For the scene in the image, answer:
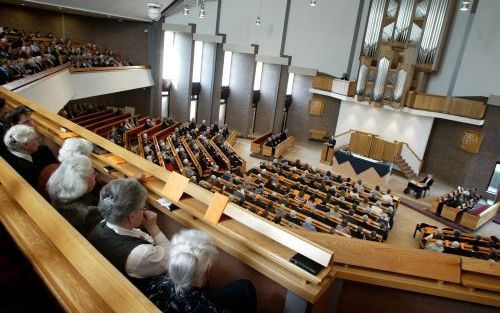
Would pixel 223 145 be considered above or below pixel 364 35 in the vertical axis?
below

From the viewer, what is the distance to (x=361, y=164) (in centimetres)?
1128

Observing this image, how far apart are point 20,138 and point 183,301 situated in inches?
75.3

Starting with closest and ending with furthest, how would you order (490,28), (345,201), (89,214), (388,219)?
(89,214) < (388,219) < (345,201) < (490,28)

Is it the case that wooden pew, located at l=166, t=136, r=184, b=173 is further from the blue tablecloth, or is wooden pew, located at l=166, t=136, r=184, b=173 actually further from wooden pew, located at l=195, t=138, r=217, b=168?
the blue tablecloth

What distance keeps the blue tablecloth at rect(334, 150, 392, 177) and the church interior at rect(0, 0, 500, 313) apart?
0.05 meters

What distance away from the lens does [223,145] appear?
37.9 feet

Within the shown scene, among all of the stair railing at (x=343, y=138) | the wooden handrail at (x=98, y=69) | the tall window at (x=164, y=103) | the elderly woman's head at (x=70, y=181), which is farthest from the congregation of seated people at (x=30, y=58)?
the stair railing at (x=343, y=138)

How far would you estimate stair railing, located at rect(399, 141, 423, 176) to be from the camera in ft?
40.4

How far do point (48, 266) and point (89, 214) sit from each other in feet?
2.10

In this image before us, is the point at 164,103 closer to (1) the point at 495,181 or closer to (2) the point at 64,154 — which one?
(1) the point at 495,181

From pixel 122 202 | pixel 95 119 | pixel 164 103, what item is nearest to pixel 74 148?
pixel 122 202

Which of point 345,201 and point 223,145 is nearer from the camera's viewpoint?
point 345,201

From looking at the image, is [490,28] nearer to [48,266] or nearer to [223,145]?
[223,145]

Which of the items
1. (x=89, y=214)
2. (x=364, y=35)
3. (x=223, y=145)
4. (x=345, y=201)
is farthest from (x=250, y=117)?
(x=89, y=214)
